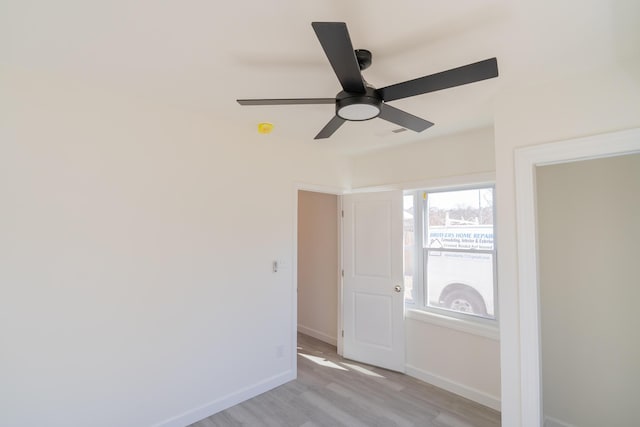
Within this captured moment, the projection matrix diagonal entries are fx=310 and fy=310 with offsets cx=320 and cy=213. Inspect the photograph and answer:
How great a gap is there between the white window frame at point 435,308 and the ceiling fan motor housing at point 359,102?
1.90 metres

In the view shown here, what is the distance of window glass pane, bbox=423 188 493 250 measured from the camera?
123 inches

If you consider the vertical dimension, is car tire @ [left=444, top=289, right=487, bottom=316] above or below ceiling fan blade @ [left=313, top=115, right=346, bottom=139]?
below

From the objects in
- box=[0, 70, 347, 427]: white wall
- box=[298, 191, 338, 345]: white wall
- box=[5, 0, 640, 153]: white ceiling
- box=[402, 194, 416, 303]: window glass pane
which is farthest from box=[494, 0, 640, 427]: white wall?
box=[298, 191, 338, 345]: white wall

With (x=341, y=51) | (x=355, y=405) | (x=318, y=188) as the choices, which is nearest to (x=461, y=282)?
(x=355, y=405)

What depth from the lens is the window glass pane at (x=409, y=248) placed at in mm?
3639

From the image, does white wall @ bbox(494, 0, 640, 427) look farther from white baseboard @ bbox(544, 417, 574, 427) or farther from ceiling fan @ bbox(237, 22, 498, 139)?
white baseboard @ bbox(544, 417, 574, 427)

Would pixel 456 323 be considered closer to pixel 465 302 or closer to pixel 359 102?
pixel 465 302

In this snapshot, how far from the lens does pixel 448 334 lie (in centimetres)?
321

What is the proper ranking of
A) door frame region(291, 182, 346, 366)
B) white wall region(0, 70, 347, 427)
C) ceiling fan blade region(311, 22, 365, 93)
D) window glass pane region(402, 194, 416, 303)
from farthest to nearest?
window glass pane region(402, 194, 416, 303) → door frame region(291, 182, 346, 366) → white wall region(0, 70, 347, 427) → ceiling fan blade region(311, 22, 365, 93)

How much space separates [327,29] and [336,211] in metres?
3.42

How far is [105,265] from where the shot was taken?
2.22m

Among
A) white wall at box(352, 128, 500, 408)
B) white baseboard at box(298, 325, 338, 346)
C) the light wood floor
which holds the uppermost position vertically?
white wall at box(352, 128, 500, 408)

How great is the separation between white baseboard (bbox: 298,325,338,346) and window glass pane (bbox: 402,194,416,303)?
141cm

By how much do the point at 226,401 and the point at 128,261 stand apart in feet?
5.05
